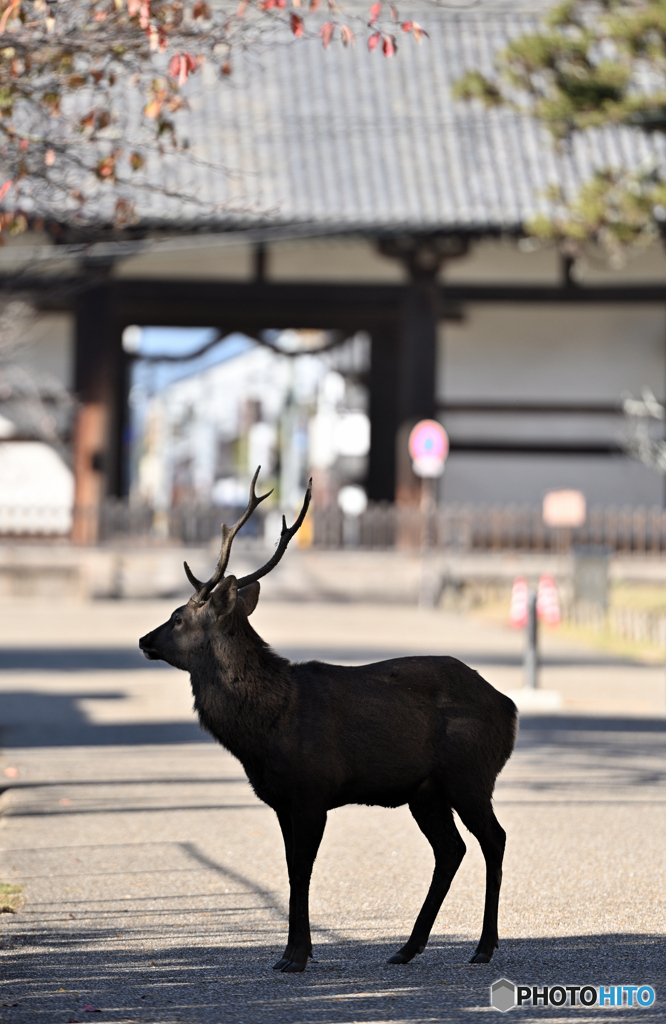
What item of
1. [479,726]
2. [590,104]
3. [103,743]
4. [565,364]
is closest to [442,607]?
[565,364]

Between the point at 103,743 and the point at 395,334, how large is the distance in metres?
17.5

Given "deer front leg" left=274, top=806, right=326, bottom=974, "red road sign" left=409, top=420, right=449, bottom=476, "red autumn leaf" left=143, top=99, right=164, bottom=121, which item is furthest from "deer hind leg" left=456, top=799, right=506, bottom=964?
"red road sign" left=409, top=420, right=449, bottom=476

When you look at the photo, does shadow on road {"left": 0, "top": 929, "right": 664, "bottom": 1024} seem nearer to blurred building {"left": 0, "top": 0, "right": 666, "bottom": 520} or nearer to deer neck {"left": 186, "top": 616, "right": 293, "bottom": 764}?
deer neck {"left": 186, "top": 616, "right": 293, "bottom": 764}

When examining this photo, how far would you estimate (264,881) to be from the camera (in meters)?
6.48

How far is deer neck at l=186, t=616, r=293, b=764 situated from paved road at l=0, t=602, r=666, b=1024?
802mm

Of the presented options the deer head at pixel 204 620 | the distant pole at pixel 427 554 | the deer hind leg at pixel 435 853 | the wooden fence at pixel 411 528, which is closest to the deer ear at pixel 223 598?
the deer head at pixel 204 620

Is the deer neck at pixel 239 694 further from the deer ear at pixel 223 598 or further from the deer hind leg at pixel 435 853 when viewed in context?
the deer hind leg at pixel 435 853

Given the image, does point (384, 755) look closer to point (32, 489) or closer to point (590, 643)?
point (590, 643)

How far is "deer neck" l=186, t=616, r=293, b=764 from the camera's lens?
5000mm

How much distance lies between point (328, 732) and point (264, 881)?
5.63 ft

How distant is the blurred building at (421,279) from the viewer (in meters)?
23.5

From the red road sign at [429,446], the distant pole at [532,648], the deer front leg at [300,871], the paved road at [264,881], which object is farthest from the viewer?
the red road sign at [429,446]

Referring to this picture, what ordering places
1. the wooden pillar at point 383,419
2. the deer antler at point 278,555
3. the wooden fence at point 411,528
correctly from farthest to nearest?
the wooden pillar at point 383,419, the wooden fence at point 411,528, the deer antler at point 278,555

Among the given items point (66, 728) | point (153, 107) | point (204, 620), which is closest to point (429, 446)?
point (66, 728)
